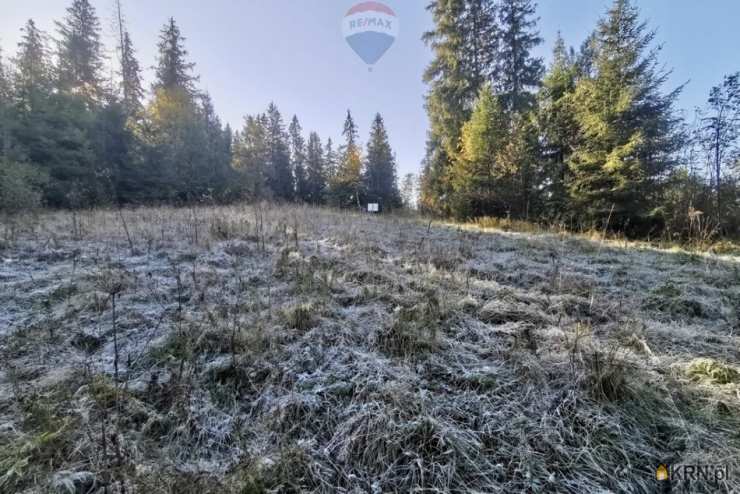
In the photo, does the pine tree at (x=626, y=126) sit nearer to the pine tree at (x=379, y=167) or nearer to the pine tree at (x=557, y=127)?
the pine tree at (x=557, y=127)

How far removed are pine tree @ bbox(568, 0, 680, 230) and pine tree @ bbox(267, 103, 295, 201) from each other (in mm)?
22993

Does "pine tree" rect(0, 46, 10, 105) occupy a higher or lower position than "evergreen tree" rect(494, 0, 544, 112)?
lower

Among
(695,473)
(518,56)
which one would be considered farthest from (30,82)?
(518,56)

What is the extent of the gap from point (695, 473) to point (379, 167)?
24.9 metres

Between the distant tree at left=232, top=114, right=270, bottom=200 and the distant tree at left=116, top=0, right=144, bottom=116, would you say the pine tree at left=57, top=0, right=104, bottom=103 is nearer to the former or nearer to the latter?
the distant tree at left=116, top=0, right=144, bottom=116

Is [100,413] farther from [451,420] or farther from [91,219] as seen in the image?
[91,219]

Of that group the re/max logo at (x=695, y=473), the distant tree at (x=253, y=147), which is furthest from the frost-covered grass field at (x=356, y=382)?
the distant tree at (x=253, y=147)

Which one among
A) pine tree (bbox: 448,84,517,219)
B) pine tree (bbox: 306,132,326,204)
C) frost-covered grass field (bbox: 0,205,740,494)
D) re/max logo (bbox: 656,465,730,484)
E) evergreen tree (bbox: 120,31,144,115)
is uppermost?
evergreen tree (bbox: 120,31,144,115)

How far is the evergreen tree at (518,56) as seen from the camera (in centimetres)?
1234

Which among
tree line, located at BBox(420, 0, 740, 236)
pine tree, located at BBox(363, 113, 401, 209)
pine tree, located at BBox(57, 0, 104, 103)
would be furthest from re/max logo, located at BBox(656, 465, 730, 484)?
pine tree, located at BBox(363, 113, 401, 209)

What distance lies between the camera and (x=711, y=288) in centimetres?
331

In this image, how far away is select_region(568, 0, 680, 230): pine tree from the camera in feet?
25.0

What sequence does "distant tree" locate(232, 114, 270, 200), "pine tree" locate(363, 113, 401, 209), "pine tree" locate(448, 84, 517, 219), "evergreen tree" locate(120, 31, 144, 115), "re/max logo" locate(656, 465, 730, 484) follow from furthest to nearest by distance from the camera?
"distant tree" locate(232, 114, 270, 200) → "pine tree" locate(363, 113, 401, 209) → "evergreen tree" locate(120, 31, 144, 115) → "pine tree" locate(448, 84, 517, 219) → "re/max logo" locate(656, 465, 730, 484)

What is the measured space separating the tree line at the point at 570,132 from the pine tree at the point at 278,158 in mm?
17133
